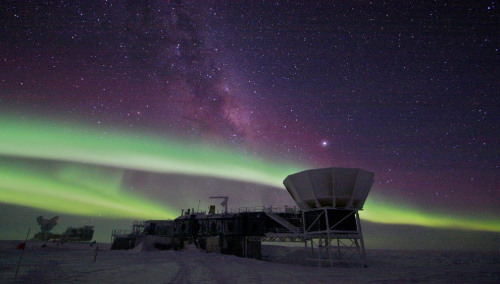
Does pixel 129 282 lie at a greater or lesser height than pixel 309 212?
lesser

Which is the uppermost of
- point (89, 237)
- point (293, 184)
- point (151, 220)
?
point (293, 184)

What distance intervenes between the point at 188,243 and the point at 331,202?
31.0m

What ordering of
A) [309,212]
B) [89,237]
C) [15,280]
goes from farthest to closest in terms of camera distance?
[89,237], [309,212], [15,280]

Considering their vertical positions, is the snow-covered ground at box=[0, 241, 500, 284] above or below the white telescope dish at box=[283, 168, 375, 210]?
below

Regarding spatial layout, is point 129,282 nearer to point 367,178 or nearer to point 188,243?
point 367,178

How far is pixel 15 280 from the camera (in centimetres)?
1127

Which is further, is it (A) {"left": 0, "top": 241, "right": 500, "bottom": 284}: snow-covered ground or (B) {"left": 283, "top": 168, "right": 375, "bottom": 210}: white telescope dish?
(B) {"left": 283, "top": 168, "right": 375, "bottom": 210}: white telescope dish

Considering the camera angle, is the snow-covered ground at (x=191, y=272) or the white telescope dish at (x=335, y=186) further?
the white telescope dish at (x=335, y=186)

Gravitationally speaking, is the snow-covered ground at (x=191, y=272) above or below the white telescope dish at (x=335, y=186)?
below

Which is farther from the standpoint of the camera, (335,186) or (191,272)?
(335,186)

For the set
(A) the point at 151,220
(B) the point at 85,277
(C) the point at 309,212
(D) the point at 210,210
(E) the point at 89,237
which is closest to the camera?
(B) the point at 85,277

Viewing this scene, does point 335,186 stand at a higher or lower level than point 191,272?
higher

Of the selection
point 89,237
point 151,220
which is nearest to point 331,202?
point 151,220

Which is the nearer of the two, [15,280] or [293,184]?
[15,280]
